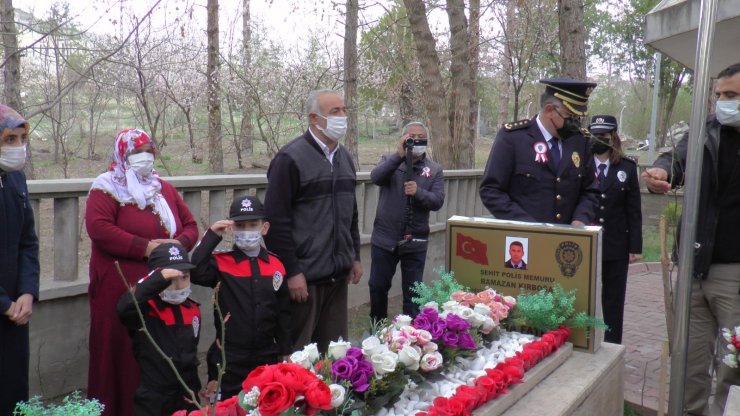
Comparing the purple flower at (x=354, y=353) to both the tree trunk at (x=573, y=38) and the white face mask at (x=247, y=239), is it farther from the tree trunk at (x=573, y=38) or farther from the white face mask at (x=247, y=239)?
the tree trunk at (x=573, y=38)

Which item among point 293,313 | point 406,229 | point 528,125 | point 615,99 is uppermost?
point 615,99

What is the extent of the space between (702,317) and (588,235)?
1101 mm

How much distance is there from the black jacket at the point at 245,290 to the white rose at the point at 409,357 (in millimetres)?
1422

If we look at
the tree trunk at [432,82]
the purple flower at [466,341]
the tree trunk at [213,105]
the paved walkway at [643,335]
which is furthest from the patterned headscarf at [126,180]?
the tree trunk at [213,105]

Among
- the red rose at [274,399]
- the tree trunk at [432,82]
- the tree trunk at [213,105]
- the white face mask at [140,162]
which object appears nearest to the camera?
the red rose at [274,399]

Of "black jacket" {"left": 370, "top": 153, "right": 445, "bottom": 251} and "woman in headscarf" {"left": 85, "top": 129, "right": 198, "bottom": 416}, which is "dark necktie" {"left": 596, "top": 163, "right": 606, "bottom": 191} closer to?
"black jacket" {"left": 370, "top": 153, "right": 445, "bottom": 251}

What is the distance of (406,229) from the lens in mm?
5496

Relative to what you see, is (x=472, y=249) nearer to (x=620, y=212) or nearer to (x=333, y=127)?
(x=333, y=127)

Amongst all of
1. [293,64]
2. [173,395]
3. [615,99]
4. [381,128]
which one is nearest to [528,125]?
[173,395]

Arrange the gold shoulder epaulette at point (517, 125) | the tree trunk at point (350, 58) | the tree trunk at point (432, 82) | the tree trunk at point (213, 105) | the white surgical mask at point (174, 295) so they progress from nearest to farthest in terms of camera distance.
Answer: the white surgical mask at point (174, 295), the gold shoulder epaulette at point (517, 125), the tree trunk at point (432, 82), the tree trunk at point (350, 58), the tree trunk at point (213, 105)

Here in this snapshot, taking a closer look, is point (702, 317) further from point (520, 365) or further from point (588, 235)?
point (520, 365)

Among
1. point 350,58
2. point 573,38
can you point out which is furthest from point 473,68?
point 573,38

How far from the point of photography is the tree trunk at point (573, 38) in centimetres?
760

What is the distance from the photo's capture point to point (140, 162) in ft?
11.9
